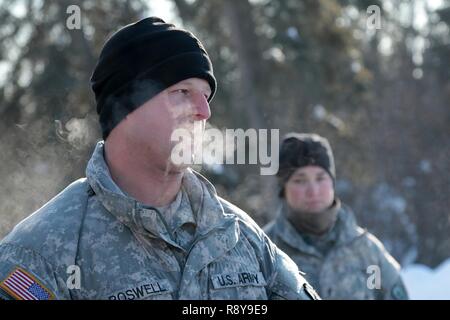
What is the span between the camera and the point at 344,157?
675 inches

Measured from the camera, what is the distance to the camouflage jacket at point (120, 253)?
270cm

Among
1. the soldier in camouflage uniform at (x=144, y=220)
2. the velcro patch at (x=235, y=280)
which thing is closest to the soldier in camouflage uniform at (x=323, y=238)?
the soldier in camouflage uniform at (x=144, y=220)

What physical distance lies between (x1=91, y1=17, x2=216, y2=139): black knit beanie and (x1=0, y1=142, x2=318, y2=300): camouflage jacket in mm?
180

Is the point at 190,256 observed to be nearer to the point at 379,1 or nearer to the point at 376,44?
the point at 379,1

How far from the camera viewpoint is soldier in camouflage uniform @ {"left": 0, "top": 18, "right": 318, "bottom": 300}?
2.73 meters

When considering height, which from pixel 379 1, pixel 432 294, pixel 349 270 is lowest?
pixel 432 294

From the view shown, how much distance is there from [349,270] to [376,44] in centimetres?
1890

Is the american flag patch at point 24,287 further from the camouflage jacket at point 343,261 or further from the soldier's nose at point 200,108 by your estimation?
the camouflage jacket at point 343,261

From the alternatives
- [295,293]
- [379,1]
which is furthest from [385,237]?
[295,293]

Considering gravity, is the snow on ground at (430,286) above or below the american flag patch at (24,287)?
below

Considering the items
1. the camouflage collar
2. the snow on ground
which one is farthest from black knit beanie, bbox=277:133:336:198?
the snow on ground

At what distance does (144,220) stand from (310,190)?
2.90m

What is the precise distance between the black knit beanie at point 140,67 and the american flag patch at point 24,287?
0.63 m

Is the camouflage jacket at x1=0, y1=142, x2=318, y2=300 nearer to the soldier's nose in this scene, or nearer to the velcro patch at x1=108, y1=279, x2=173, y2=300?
the velcro patch at x1=108, y1=279, x2=173, y2=300
